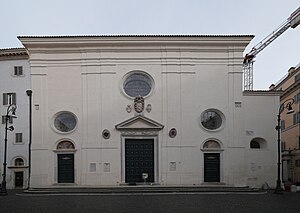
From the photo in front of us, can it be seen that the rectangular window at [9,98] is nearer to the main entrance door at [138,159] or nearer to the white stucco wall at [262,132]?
the main entrance door at [138,159]

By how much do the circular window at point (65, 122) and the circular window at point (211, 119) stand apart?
1022cm

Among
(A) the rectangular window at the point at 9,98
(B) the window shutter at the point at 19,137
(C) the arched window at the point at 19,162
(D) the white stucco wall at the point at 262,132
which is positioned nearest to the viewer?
(D) the white stucco wall at the point at 262,132

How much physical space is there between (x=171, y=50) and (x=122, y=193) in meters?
12.7

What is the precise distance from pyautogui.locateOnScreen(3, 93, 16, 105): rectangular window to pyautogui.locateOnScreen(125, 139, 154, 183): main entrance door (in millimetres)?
10981

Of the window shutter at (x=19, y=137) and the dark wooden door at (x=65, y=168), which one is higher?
the window shutter at (x=19, y=137)

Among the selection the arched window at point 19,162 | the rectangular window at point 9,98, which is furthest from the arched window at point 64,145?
the rectangular window at point 9,98

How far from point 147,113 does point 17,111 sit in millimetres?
11623

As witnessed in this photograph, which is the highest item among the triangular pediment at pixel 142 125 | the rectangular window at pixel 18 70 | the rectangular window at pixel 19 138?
the rectangular window at pixel 18 70

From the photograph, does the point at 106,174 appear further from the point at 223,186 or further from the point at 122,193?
the point at 223,186

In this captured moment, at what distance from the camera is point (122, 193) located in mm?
30906

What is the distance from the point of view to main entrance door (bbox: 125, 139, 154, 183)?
37000 mm

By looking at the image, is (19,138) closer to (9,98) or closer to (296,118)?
(9,98)

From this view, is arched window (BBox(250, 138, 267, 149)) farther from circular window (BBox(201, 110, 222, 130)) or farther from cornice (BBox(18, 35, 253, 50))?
cornice (BBox(18, 35, 253, 50))

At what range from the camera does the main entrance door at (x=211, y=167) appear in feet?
122
